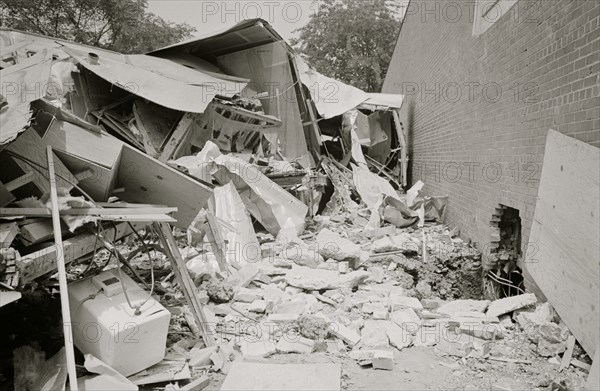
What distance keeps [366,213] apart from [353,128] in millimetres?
3163

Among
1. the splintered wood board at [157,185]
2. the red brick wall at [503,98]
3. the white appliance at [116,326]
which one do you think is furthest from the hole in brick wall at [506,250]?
the white appliance at [116,326]

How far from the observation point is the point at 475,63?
6.51m

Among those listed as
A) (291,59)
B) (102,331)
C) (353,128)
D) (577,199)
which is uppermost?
(291,59)

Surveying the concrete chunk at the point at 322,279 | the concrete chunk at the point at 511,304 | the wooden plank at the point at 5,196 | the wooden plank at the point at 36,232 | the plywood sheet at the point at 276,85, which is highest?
the plywood sheet at the point at 276,85

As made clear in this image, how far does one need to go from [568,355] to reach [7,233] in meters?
4.37

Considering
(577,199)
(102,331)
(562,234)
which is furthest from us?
(562,234)

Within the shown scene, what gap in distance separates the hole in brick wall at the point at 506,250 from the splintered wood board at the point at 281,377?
3017 mm

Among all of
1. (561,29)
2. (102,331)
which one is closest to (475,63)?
(561,29)

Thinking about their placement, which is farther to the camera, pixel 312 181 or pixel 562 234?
pixel 312 181

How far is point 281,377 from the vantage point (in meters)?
3.40

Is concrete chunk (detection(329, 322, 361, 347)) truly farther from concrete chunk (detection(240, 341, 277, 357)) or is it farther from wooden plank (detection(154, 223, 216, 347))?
wooden plank (detection(154, 223, 216, 347))

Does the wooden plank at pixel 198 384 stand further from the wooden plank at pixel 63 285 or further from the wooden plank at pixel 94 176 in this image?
the wooden plank at pixel 94 176

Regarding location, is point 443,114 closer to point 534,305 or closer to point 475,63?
point 475,63

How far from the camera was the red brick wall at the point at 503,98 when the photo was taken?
3500 millimetres
